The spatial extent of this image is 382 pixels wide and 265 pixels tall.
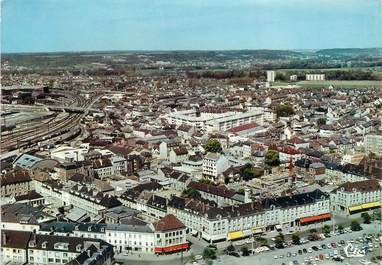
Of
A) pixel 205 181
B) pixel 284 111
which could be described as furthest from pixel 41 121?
pixel 205 181

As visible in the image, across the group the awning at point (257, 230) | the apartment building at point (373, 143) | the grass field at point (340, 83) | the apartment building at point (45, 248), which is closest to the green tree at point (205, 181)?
the awning at point (257, 230)

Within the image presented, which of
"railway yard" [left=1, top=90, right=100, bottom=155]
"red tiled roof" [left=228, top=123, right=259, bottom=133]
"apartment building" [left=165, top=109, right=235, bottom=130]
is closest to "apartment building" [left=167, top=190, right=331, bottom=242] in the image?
"railway yard" [left=1, top=90, right=100, bottom=155]

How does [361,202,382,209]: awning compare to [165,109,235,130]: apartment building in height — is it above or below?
below

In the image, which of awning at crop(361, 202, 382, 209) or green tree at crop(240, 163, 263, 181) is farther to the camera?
green tree at crop(240, 163, 263, 181)

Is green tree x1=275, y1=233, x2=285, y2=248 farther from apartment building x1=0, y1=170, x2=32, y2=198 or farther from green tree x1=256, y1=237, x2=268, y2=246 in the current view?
apartment building x1=0, y1=170, x2=32, y2=198

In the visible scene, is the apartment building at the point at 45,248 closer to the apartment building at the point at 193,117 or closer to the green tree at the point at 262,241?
the green tree at the point at 262,241

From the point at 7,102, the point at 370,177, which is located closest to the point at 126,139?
the point at 370,177

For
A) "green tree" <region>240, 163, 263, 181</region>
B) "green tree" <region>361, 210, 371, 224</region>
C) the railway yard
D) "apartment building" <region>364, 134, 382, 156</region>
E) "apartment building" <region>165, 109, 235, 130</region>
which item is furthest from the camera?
"apartment building" <region>165, 109, 235, 130</region>
